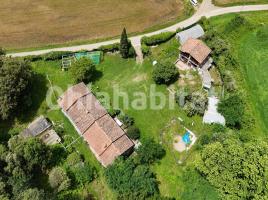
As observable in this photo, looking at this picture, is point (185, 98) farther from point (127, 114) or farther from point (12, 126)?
point (12, 126)

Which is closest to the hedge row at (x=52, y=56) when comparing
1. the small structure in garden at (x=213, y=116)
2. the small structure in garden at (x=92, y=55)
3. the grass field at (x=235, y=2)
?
the small structure in garden at (x=92, y=55)

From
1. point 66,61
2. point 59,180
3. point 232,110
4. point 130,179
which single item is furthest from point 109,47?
point 59,180

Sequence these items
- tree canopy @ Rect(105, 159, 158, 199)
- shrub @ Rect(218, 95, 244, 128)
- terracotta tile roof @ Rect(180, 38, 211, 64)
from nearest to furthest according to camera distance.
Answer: tree canopy @ Rect(105, 159, 158, 199), shrub @ Rect(218, 95, 244, 128), terracotta tile roof @ Rect(180, 38, 211, 64)

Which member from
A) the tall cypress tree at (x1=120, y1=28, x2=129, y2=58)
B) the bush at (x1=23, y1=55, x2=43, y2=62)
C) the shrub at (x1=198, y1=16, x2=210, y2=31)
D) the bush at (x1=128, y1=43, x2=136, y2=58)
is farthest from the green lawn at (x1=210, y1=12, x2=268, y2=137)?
the bush at (x1=23, y1=55, x2=43, y2=62)

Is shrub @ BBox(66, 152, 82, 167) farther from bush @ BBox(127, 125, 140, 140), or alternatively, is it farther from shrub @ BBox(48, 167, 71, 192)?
bush @ BBox(127, 125, 140, 140)

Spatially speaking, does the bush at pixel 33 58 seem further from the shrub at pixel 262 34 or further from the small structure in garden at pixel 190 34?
the shrub at pixel 262 34

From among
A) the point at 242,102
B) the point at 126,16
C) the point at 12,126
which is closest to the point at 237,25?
the point at 242,102
